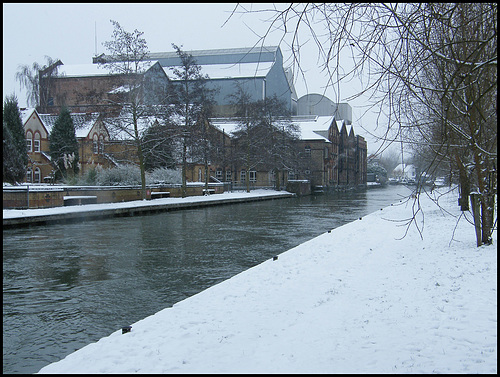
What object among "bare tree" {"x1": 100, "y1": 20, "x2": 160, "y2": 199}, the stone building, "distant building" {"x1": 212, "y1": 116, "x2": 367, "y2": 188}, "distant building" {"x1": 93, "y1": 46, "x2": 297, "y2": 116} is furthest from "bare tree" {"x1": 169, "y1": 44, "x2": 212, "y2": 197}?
"distant building" {"x1": 93, "y1": 46, "x2": 297, "y2": 116}

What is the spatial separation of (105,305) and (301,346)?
3963 mm

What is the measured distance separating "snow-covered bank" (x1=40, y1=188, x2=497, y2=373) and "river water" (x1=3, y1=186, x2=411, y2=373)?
38.7 inches

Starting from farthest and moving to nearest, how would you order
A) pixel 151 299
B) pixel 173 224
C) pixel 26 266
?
1. pixel 173 224
2. pixel 26 266
3. pixel 151 299

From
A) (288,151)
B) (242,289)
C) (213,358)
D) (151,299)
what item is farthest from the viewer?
(288,151)

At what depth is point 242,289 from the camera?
745 centimetres

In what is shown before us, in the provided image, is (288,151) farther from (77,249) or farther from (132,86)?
(77,249)

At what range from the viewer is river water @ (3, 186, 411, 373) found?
20.6 ft

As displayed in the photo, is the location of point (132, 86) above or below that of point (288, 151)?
above

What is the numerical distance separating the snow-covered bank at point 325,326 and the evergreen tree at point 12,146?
27.0 metres

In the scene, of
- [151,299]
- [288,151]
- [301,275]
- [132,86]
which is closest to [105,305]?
[151,299]

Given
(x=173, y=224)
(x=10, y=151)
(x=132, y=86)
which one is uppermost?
(x=132, y=86)

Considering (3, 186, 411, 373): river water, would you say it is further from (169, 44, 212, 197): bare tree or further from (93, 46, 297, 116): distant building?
(93, 46, 297, 116): distant building

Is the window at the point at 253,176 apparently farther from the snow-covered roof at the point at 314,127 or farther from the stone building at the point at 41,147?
the stone building at the point at 41,147

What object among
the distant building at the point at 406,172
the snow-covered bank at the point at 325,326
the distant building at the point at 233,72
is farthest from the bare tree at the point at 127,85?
the distant building at the point at 233,72
